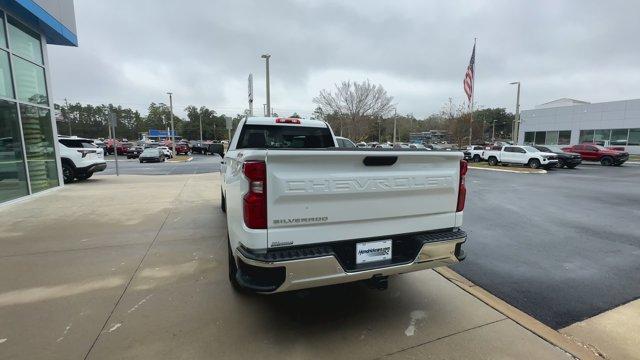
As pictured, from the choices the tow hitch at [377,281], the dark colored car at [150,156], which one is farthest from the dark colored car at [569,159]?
the dark colored car at [150,156]

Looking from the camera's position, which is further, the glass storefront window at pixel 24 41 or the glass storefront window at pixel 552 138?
the glass storefront window at pixel 552 138

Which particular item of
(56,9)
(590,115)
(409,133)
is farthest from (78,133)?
(590,115)

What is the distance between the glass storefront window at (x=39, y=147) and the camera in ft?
30.0

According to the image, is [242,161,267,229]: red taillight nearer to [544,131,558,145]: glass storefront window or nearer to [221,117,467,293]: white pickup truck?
[221,117,467,293]: white pickup truck

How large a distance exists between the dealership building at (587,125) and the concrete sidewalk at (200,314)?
4326 cm

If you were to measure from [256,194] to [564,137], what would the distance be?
4798 centimetres

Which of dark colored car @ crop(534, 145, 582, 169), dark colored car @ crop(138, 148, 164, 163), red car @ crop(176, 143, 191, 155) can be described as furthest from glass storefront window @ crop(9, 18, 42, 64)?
red car @ crop(176, 143, 191, 155)

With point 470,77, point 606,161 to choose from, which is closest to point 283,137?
point 470,77

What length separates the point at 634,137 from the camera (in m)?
34.0

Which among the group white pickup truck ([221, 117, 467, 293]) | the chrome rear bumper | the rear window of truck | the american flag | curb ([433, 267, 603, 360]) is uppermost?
the american flag

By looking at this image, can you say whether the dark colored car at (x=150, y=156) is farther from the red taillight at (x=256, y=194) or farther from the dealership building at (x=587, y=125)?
the dealership building at (x=587, y=125)

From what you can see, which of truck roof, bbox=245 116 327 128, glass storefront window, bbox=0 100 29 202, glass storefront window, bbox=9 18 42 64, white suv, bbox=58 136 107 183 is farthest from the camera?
white suv, bbox=58 136 107 183

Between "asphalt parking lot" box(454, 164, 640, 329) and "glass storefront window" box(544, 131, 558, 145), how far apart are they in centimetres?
3684

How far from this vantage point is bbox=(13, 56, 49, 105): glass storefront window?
8850mm
